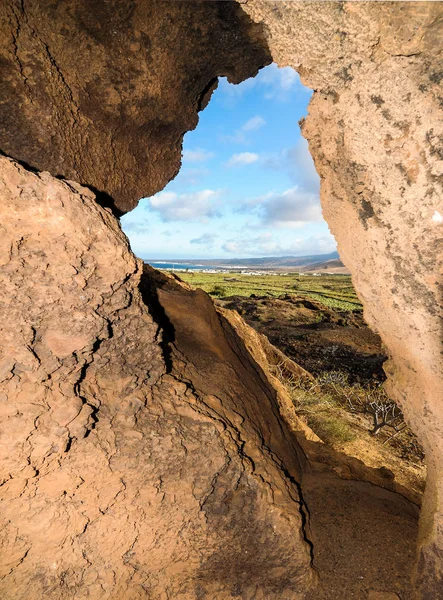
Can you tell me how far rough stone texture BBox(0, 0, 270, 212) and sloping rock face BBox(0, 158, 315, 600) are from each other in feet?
5.26

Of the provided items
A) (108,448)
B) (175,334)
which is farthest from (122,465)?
(175,334)

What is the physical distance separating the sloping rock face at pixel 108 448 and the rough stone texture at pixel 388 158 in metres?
1.22

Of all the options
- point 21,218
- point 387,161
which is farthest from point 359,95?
point 21,218

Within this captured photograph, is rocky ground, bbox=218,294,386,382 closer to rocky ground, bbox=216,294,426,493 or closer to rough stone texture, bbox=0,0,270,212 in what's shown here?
rocky ground, bbox=216,294,426,493

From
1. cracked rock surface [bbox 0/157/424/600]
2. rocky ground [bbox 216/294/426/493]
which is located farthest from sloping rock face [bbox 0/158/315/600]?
rocky ground [bbox 216/294/426/493]

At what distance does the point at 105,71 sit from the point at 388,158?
2.61 m

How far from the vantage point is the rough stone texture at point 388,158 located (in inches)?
63.7

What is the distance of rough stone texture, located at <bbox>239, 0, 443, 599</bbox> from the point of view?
162cm

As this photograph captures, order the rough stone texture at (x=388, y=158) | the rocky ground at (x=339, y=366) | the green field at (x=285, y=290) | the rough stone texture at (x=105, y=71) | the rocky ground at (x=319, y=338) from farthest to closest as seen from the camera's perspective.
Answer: the green field at (x=285, y=290)
the rocky ground at (x=319, y=338)
the rocky ground at (x=339, y=366)
the rough stone texture at (x=105, y=71)
the rough stone texture at (x=388, y=158)

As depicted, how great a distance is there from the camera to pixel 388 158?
1809 millimetres

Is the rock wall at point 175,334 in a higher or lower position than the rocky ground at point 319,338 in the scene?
higher

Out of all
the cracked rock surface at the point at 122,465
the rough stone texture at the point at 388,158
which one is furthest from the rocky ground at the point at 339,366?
the rough stone texture at the point at 388,158

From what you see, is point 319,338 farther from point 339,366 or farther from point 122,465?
point 122,465

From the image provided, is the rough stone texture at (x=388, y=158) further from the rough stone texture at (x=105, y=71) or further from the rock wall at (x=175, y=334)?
the rough stone texture at (x=105, y=71)
